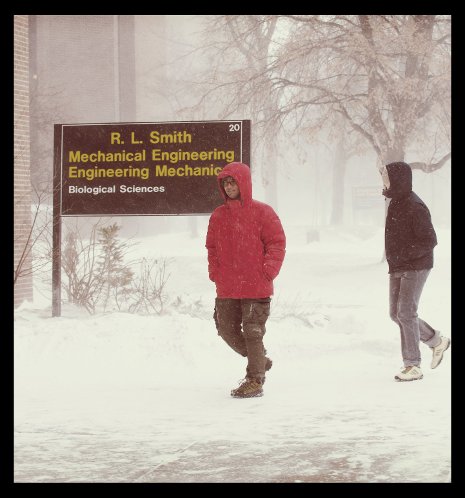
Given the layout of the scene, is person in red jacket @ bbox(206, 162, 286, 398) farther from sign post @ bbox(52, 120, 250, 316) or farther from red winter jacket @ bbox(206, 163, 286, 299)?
sign post @ bbox(52, 120, 250, 316)

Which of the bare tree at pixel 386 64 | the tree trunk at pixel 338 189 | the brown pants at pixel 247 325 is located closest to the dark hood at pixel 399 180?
the brown pants at pixel 247 325

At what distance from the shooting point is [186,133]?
12.2 meters

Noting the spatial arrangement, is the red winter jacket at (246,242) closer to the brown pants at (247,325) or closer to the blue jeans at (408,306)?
the brown pants at (247,325)

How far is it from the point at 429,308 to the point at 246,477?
1152 cm

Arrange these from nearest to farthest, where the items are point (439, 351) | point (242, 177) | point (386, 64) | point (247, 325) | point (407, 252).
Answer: point (242, 177) → point (247, 325) → point (407, 252) → point (439, 351) → point (386, 64)

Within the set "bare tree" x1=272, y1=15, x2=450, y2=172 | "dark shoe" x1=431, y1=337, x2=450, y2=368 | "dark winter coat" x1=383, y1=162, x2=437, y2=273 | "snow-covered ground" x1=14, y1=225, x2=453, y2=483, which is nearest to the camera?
"snow-covered ground" x1=14, y1=225, x2=453, y2=483

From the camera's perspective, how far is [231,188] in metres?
7.94

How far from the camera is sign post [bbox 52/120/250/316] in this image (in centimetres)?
1219

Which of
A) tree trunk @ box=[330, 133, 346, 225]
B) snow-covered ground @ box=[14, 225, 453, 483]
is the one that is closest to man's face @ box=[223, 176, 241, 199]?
snow-covered ground @ box=[14, 225, 453, 483]

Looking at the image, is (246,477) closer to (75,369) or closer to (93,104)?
(75,369)

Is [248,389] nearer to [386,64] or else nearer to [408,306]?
[408,306]

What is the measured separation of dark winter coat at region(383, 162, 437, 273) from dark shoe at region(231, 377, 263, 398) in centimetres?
169

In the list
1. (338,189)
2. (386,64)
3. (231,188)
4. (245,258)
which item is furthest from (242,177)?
(338,189)

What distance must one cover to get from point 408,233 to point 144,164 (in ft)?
15.9
